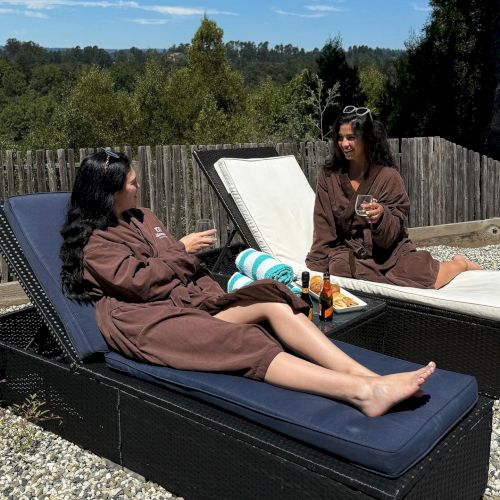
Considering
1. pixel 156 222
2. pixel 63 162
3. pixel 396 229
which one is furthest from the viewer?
pixel 63 162

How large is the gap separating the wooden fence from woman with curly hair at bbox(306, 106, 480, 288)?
2381 mm

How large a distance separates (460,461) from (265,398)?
78 centimetres

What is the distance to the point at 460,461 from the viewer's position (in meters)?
2.41

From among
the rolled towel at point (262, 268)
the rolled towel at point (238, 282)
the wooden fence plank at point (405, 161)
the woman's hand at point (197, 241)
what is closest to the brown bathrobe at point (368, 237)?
the rolled towel at point (262, 268)

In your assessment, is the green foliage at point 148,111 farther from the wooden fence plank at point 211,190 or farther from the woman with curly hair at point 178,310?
the woman with curly hair at point 178,310

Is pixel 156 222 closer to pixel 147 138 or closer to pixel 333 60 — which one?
pixel 333 60

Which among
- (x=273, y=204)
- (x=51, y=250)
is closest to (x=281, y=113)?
(x=273, y=204)

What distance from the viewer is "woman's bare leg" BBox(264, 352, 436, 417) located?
7.57 ft

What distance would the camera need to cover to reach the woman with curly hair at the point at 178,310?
2.49 metres

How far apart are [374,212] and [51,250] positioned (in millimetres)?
2040

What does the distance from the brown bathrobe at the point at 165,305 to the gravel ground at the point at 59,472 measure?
1.96 ft

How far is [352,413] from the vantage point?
234 cm

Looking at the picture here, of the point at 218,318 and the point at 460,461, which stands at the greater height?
the point at 218,318

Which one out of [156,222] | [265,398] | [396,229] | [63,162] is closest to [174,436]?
[265,398]
